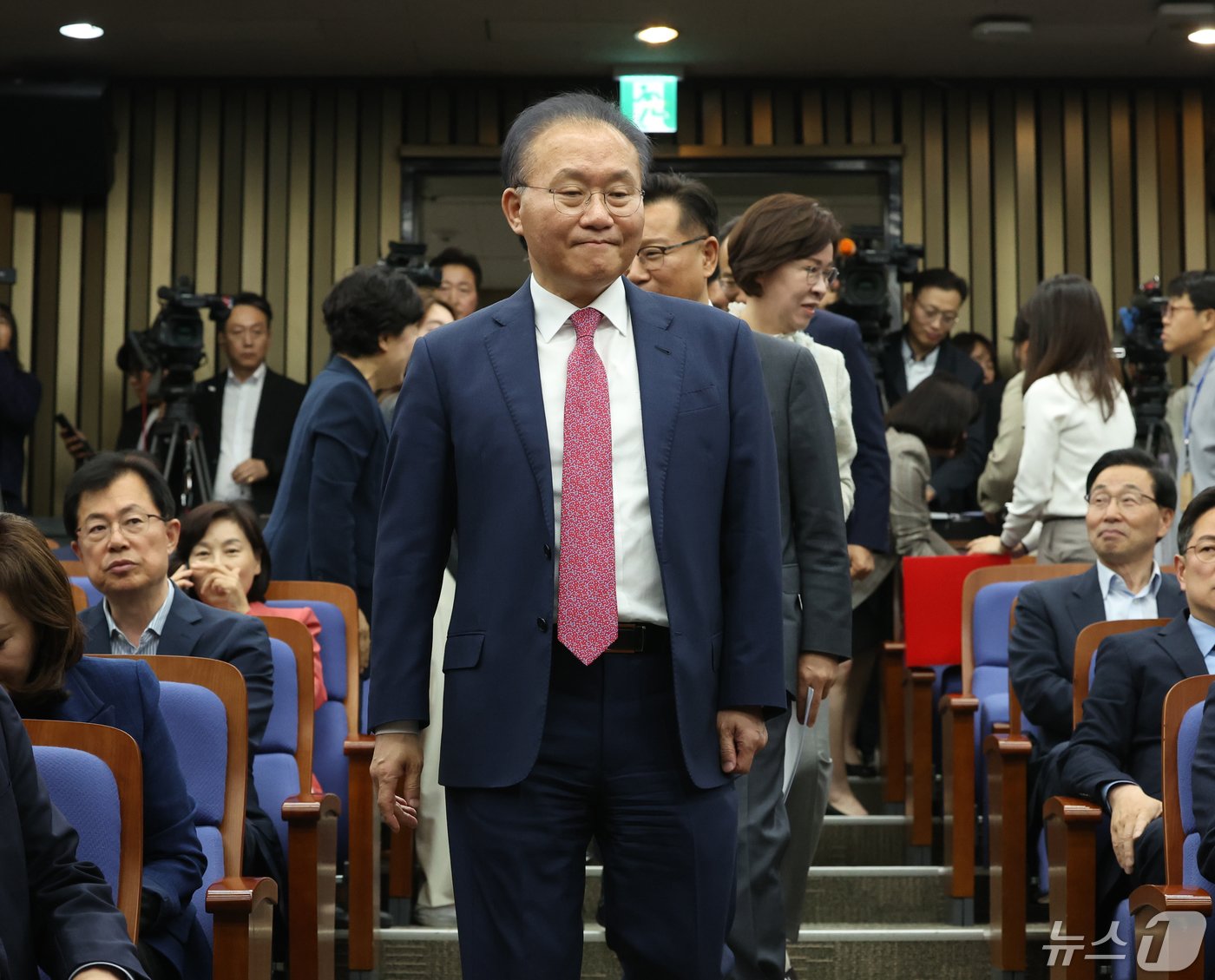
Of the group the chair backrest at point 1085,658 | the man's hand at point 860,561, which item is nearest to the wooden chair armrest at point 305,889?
the chair backrest at point 1085,658

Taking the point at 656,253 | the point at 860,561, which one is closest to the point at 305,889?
the point at 656,253

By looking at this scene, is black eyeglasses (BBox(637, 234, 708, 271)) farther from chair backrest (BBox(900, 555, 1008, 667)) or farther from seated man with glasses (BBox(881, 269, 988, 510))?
seated man with glasses (BBox(881, 269, 988, 510))

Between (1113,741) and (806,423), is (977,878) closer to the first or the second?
(1113,741)

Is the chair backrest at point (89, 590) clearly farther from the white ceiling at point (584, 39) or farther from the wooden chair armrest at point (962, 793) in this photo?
the white ceiling at point (584, 39)

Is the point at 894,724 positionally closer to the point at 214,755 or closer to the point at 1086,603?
the point at 1086,603

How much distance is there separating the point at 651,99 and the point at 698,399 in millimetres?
5434

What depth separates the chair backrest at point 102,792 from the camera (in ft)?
6.84

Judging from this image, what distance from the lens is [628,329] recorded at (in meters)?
1.97

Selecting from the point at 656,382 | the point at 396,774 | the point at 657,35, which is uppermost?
the point at 657,35

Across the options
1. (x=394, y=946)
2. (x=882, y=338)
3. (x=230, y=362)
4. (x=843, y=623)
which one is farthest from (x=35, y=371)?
(x=843, y=623)

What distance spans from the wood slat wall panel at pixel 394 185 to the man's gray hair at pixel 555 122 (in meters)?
5.45

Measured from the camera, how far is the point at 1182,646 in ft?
9.73

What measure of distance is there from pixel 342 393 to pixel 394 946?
4.05 feet

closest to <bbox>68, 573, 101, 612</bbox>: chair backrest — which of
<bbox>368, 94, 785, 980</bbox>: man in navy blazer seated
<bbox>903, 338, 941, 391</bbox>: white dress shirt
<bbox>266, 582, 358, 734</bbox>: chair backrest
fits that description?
<bbox>266, 582, 358, 734</bbox>: chair backrest
